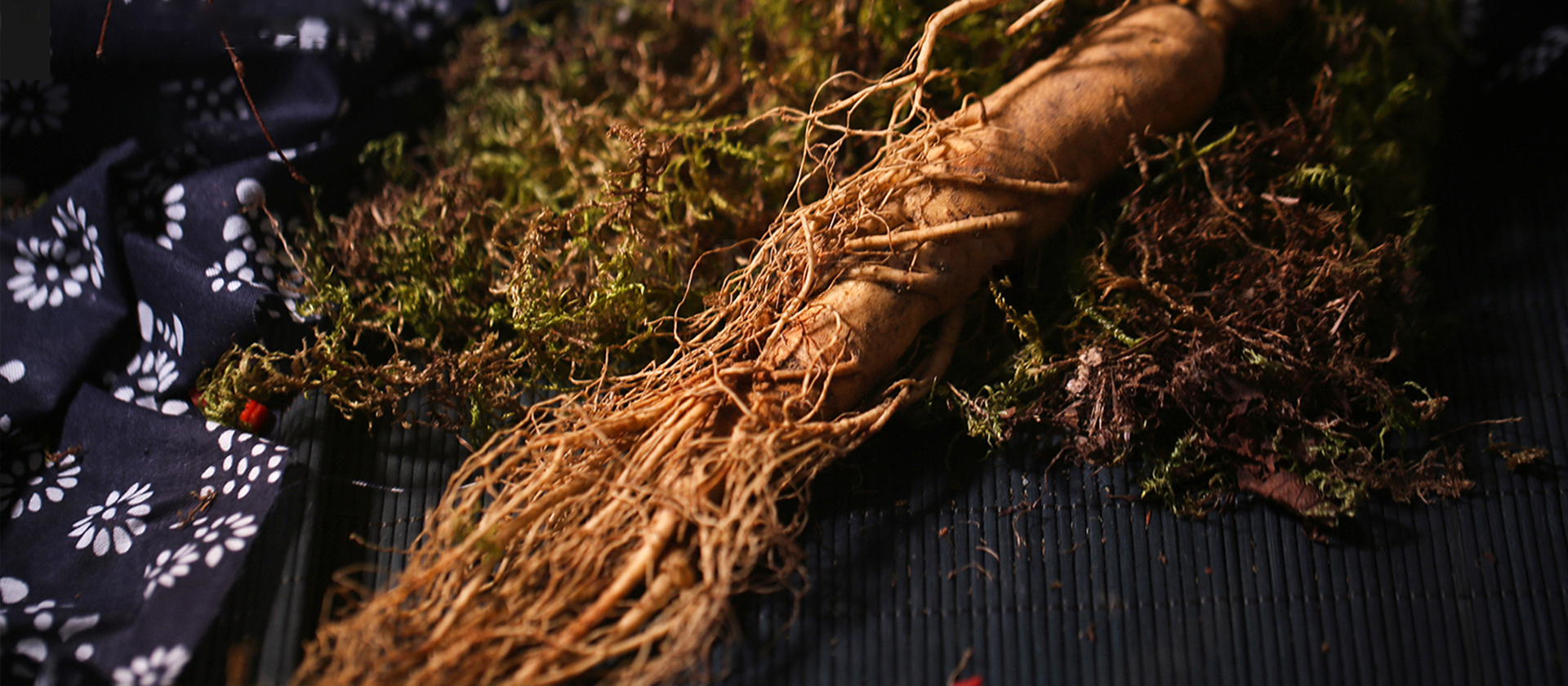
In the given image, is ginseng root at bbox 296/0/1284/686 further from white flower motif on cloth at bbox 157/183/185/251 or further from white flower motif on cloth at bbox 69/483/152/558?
white flower motif on cloth at bbox 157/183/185/251

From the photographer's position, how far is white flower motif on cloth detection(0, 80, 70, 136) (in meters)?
1.39

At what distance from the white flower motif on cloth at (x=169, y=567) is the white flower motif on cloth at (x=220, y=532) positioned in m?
0.01

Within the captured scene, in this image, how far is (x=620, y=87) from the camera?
5.29ft

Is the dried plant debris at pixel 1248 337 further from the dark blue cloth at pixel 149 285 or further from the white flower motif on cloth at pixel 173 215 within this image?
the white flower motif on cloth at pixel 173 215

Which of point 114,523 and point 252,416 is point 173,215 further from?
point 114,523

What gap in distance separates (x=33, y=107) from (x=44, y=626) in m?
0.90

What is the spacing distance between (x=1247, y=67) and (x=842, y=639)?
117 centimetres

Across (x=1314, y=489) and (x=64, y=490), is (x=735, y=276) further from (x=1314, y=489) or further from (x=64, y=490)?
(x=64, y=490)

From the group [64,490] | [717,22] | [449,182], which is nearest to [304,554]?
[64,490]

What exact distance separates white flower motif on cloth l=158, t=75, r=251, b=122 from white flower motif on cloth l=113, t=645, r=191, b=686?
35.5 inches

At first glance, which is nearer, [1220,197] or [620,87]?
[1220,197]

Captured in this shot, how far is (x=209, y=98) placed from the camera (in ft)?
4.79

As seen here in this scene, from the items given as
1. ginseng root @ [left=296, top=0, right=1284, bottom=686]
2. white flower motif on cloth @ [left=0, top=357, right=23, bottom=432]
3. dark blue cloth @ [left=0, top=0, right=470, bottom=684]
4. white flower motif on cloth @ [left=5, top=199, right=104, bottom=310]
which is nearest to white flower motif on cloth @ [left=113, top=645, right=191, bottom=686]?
dark blue cloth @ [left=0, top=0, right=470, bottom=684]

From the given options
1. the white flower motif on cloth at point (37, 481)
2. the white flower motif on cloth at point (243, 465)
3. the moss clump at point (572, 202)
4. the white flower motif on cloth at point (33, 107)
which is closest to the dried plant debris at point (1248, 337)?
the moss clump at point (572, 202)
